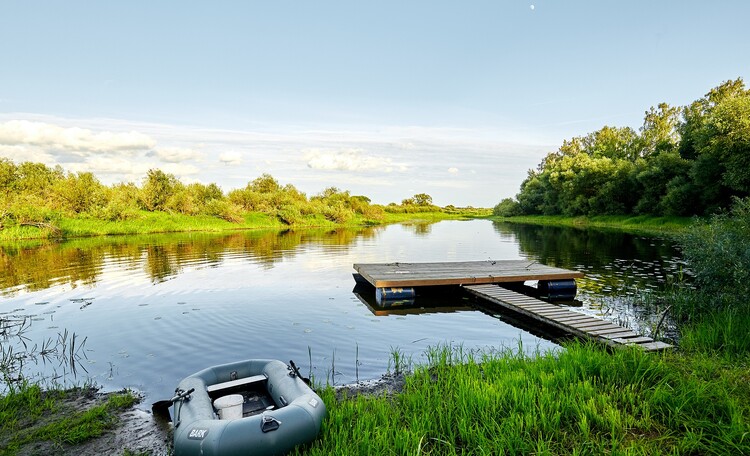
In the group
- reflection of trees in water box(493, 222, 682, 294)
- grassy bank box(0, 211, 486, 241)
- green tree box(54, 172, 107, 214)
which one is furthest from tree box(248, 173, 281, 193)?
reflection of trees in water box(493, 222, 682, 294)

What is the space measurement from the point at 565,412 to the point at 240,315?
10.1 meters

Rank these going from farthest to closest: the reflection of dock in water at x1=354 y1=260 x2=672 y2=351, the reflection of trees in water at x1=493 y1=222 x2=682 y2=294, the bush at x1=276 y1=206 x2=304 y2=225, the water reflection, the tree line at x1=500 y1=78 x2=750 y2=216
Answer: the bush at x1=276 y1=206 x2=304 y2=225
the tree line at x1=500 y1=78 x2=750 y2=216
the reflection of trees in water at x1=493 y1=222 x2=682 y2=294
the water reflection
the reflection of dock in water at x1=354 y1=260 x2=672 y2=351

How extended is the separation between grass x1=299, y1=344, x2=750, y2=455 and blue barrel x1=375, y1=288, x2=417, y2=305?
7.84 metres

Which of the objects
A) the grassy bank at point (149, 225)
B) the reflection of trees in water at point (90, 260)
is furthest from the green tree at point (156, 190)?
the reflection of trees in water at point (90, 260)

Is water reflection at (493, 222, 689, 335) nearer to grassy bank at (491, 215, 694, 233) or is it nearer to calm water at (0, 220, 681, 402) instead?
calm water at (0, 220, 681, 402)

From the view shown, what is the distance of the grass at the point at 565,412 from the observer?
15.3 feet

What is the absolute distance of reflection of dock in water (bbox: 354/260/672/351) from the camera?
11000 mm

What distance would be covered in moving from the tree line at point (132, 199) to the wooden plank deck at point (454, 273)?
41.7 m

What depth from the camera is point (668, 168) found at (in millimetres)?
47469

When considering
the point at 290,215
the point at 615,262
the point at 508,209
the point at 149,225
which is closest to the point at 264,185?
the point at 290,215

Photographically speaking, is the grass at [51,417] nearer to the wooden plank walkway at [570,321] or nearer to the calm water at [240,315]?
the calm water at [240,315]

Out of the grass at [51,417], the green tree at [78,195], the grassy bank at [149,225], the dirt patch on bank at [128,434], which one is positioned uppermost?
the green tree at [78,195]

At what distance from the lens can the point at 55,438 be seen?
5664 mm

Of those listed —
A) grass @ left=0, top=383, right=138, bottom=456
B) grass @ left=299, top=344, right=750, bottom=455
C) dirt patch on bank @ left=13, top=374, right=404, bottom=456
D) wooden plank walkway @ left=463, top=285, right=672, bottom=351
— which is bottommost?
dirt patch on bank @ left=13, top=374, right=404, bottom=456
